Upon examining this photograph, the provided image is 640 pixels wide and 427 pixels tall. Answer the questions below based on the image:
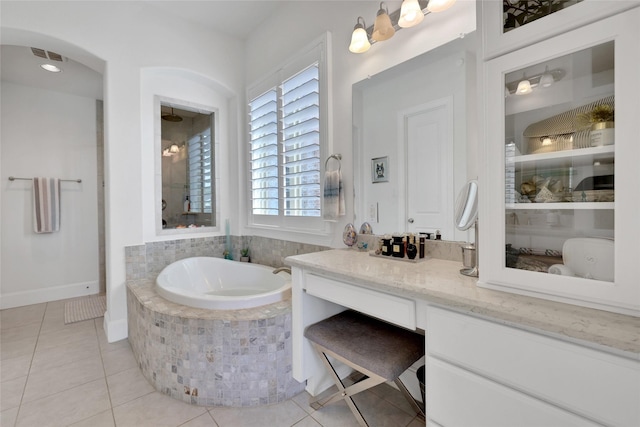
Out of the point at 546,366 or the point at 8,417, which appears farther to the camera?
the point at 8,417

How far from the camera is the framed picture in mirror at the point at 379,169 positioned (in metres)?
1.74

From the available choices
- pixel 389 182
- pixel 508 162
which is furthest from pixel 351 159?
pixel 508 162

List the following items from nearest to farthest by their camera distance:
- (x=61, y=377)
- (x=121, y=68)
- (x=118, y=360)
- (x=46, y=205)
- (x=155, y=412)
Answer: (x=155, y=412) → (x=61, y=377) → (x=118, y=360) → (x=121, y=68) → (x=46, y=205)

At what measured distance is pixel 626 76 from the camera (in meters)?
0.73

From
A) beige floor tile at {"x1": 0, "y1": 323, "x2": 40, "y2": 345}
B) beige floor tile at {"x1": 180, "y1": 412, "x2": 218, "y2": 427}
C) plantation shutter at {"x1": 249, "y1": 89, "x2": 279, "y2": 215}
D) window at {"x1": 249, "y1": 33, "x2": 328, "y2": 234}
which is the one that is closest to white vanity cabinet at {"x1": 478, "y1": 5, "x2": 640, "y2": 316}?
window at {"x1": 249, "y1": 33, "x2": 328, "y2": 234}

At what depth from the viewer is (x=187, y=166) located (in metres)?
3.05

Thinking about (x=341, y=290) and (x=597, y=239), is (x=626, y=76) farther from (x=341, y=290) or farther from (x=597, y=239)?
(x=341, y=290)

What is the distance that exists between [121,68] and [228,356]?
256 centimetres

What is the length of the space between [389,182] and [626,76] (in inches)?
42.4

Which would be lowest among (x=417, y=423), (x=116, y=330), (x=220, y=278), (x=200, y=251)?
(x=417, y=423)

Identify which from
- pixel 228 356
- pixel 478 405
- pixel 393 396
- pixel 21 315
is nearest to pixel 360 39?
pixel 478 405

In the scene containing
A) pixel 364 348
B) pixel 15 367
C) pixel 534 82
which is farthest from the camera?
pixel 15 367

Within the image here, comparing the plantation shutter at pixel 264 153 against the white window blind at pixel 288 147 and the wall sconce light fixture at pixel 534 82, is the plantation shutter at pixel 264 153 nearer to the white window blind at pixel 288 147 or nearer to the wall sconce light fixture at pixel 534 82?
the white window blind at pixel 288 147

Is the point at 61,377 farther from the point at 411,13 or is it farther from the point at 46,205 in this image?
the point at 411,13
